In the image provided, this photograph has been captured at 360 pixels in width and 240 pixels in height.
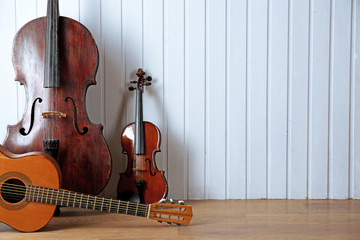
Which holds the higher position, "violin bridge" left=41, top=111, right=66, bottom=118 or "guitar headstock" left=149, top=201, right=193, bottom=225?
"violin bridge" left=41, top=111, right=66, bottom=118

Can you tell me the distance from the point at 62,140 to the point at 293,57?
1429 mm

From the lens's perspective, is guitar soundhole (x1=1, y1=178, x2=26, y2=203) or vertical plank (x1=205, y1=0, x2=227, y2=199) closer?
guitar soundhole (x1=1, y1=178, x2=26, y2=203)

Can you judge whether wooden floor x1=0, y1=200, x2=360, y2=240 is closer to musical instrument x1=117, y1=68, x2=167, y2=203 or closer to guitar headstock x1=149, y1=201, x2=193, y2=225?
guitar headstock x1=149, y1=201, x2=193, y2=225

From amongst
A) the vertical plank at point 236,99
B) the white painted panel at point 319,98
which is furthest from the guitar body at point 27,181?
the white painted panel at point 319,98

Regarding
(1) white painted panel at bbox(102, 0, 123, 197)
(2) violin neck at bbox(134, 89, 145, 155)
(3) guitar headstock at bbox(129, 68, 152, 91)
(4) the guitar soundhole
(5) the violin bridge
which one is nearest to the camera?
(4) the guitar soundhole

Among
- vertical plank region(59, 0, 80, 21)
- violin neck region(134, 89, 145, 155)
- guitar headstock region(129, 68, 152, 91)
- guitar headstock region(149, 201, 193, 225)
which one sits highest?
vertical plank region(59, 0, 80, 21)

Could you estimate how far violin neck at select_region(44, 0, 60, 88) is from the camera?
1.77 m

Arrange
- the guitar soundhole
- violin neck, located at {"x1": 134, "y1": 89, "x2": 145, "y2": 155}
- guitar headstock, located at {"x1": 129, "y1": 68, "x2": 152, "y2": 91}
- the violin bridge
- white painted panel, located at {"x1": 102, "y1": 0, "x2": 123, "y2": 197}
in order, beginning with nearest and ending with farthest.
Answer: the guitar soundhole → the violin bridge → violin neck, located at {"x1": 134, "y1": 89, "x2": 145, "y2": 155} → guitar headstock, located at {"x1": 129, "y1": 68, "x2": 152, "y2": 91} → white painted panel, located at {"x1": 102, "y1": 0, "x2": 123, "y2": 197}

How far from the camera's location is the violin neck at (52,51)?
1767 mm

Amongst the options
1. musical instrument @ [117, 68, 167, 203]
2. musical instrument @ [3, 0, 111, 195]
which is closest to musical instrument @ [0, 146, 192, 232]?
musical instrument @ [3, 0, 111, 195]

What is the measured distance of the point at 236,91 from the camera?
2186mm

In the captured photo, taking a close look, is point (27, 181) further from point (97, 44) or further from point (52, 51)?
point (97, 44)

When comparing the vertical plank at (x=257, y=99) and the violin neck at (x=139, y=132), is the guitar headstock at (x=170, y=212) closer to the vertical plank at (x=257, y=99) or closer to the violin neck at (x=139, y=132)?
the violin neck at (x=139, y=132)

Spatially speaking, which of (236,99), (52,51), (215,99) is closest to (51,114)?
(52,51)
